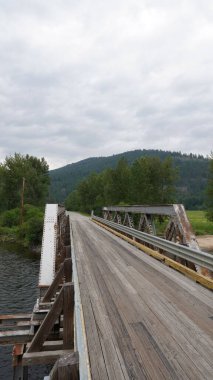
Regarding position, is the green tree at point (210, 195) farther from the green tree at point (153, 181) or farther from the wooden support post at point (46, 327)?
the wooden support post at point (46, 327)

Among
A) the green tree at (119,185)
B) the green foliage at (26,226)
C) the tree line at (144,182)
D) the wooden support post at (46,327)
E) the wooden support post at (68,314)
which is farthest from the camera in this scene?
the green tree at (119,185)

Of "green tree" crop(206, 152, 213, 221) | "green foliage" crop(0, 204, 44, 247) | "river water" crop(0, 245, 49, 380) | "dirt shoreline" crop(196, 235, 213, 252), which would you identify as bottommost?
"river water" crop(0, 245, 49, 380)

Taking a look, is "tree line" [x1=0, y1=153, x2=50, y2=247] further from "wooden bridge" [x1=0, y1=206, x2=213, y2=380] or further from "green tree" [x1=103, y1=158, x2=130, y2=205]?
"wooden bridge" [x1=0, y1=206, x2=213, y2=380]

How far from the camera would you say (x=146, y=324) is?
21.1ft

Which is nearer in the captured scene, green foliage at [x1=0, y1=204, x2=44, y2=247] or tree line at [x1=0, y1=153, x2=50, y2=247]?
green foliage at [x1=0, y1=204, x2=44, y2=247]

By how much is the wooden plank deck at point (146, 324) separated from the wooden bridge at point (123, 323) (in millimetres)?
14

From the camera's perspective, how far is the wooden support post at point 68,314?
7547 mm

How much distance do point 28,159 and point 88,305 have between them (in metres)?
94.4

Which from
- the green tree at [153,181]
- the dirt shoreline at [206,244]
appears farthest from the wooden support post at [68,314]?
the green tree at [153,181]

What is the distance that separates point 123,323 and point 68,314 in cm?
159

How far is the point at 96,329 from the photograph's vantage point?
6.20 m

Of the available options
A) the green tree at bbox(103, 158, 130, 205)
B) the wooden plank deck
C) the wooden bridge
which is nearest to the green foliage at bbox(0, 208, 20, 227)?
the green tree at bbox(103, 158, 130, 205)

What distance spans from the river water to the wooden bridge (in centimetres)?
406

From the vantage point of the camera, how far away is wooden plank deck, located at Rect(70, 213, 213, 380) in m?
4.84
